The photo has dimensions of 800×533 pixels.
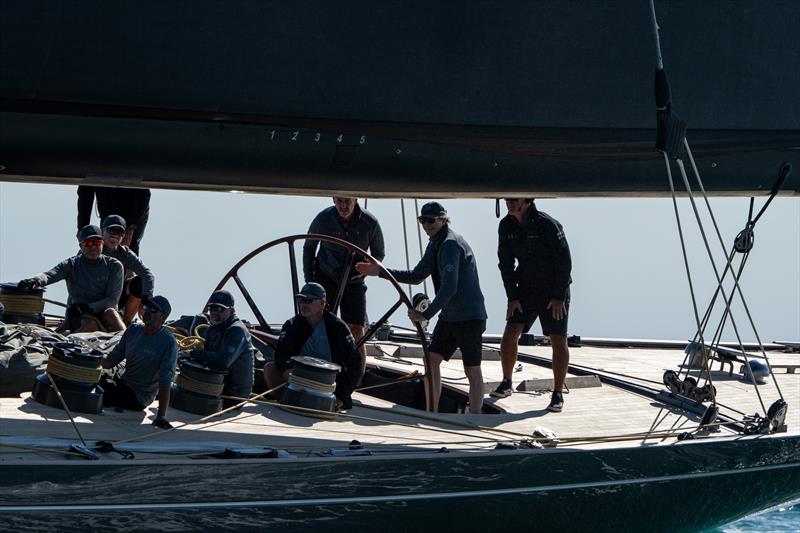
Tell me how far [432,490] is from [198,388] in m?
1.25

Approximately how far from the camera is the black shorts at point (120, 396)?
6105 mm

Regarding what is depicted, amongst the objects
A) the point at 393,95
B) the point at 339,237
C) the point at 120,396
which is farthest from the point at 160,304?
the point at 339,237

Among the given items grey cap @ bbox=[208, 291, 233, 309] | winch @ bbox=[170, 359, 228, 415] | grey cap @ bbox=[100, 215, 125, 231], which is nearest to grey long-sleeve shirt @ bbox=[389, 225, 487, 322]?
grey cap @ bbox=[208, 291, 233, 309]

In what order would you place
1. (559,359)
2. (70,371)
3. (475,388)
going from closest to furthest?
(70,371) < (475,388) < (559,359)

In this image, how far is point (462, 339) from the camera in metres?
6.94

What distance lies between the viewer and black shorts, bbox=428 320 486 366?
6.89 m

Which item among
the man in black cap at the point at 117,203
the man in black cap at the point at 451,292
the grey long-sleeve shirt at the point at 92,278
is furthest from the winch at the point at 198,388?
the man in black cap at the point at 117,203

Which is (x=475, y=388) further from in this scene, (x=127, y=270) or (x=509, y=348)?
(x=127, y=270)

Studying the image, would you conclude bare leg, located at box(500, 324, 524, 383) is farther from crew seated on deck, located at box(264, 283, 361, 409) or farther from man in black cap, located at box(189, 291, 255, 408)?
man in black cap, located at box(189, 291, 255, 408)

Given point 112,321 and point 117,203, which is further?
point 117,203

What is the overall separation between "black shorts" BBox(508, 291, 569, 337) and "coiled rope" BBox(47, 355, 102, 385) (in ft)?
8.77

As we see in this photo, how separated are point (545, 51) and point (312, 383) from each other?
1.99m

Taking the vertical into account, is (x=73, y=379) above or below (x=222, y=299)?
below

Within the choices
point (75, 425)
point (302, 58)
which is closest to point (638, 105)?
point (302, 58)
